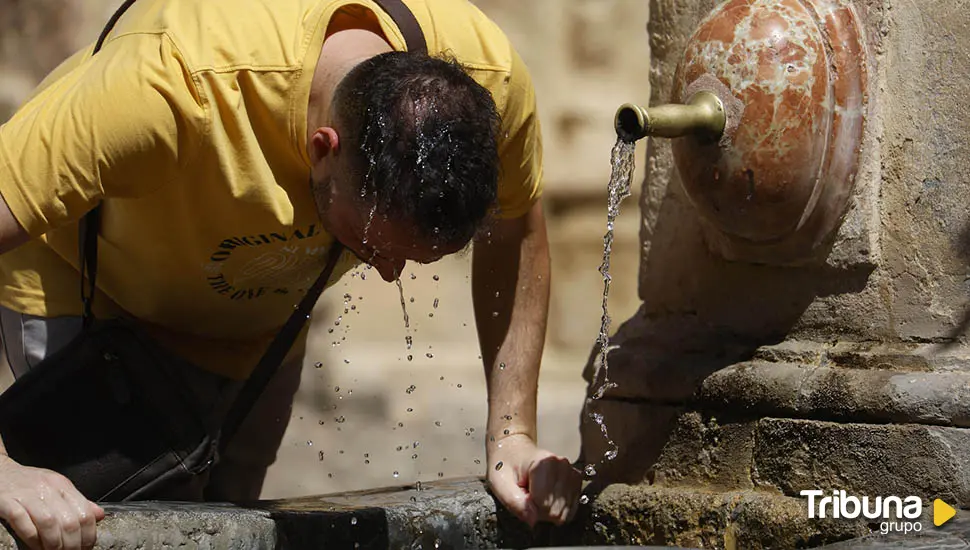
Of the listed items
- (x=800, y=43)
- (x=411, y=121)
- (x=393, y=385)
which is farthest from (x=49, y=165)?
(x=393, y=385)

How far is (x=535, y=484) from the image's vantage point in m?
2.08

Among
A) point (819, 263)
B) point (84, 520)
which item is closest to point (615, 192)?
point (819, 263)

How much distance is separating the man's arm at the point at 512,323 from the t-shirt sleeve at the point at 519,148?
0.20ft

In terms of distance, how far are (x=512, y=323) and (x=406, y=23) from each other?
550 millimetres

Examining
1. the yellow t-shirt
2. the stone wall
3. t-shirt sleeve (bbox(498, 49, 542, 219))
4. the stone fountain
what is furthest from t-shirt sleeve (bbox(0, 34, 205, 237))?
the stone wall

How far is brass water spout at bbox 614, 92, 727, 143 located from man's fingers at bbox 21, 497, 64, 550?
2.80 feet

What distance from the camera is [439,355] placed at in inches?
134

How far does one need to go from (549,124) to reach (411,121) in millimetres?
1660

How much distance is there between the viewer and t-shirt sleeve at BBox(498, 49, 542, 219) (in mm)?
2062

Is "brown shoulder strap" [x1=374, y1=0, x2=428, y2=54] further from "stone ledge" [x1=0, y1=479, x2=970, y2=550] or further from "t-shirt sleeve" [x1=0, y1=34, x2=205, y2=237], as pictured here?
"stone ledge" [x1=0, y1=479, x2=970, y2=550]

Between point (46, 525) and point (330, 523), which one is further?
point (330, 523)

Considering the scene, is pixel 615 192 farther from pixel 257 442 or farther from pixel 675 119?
pixel 257 442

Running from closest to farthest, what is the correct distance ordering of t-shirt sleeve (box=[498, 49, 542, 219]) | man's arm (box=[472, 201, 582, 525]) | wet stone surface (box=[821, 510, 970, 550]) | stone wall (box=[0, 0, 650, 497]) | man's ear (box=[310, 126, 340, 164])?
wet stone surface (box=[821, 510, 970, 550]) < man's ear (box=[310, 126, 340, 164]) < t-shirt sleeve (box=[498, 49, 542, 219]) < man's arm (box=[472, 201, 582, 525]) < stone wall (box=[0, 0, 650, 497])

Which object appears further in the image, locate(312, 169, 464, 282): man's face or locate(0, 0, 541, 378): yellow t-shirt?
locate(312, 169, 464, 282): man's face
